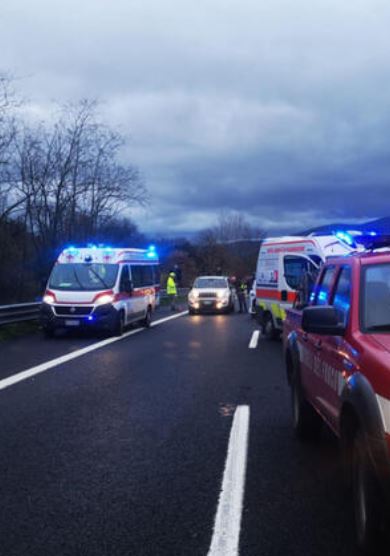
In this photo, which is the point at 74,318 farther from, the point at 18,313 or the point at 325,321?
the point at 325,321

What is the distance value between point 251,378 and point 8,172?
1707 cm

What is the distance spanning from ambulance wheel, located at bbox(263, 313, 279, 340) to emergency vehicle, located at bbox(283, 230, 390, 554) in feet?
33.4

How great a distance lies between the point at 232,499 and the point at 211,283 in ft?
85.8

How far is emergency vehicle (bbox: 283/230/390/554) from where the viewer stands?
3.44m

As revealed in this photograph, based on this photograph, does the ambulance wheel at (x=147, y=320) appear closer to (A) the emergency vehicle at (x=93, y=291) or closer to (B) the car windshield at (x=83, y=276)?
(A) the emergency vehicle at (x=93, y=291)

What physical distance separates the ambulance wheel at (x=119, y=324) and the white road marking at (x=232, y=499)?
10785 mm

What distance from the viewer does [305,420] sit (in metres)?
6.33

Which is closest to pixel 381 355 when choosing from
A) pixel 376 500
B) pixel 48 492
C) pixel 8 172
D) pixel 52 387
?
pixel 376 500

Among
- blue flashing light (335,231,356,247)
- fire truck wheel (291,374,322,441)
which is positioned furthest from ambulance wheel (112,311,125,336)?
fire truck wheel (291,374,322,441)

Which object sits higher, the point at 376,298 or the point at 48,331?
the point at 376,298

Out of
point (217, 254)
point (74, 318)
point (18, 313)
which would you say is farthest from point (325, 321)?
point (217, 254)

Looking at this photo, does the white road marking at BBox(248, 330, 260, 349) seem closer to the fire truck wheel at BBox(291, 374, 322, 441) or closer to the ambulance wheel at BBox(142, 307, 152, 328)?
the ambulance wheel at BBox(142, 307, 152, 328)

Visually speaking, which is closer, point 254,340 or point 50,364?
point 50,364

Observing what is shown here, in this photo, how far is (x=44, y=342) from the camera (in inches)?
635
